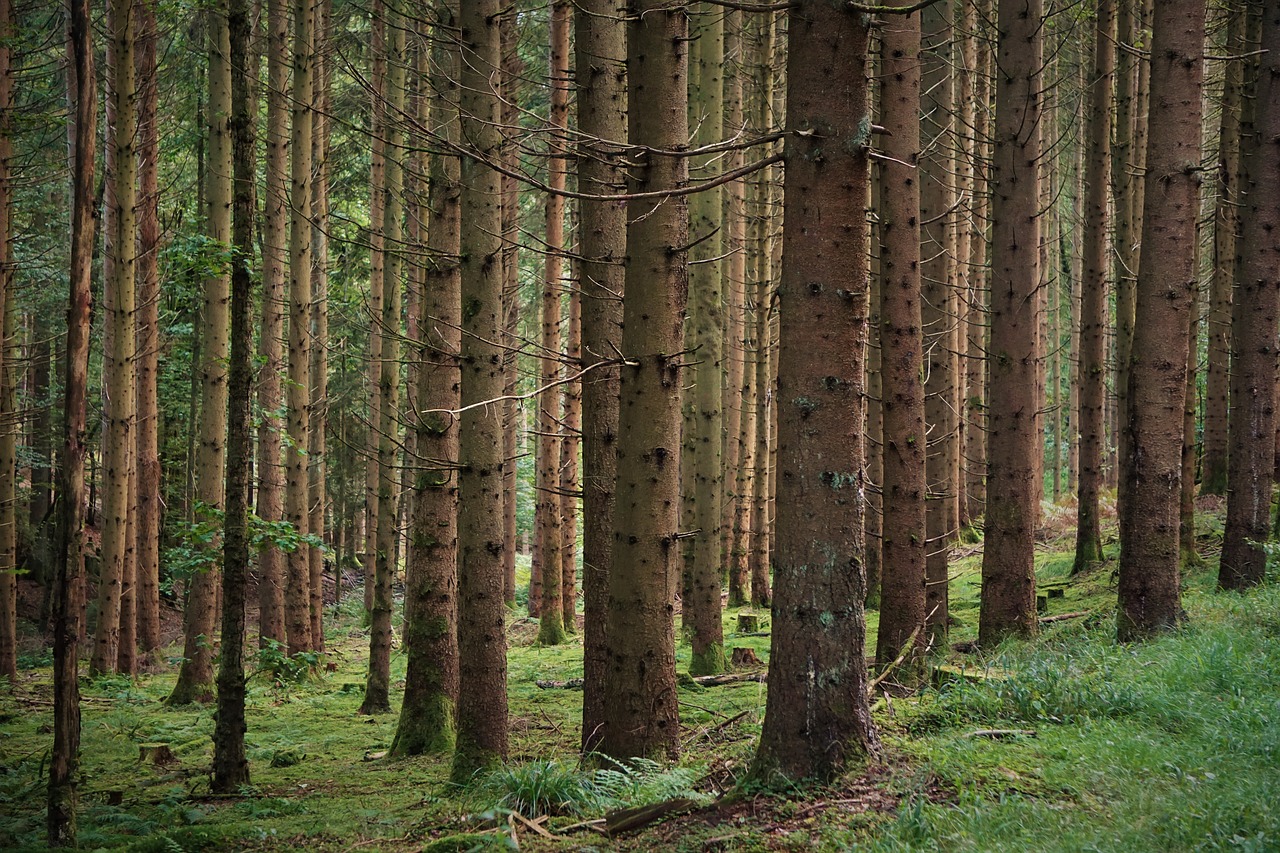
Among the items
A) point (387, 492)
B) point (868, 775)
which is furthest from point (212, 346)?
point (868, 775)

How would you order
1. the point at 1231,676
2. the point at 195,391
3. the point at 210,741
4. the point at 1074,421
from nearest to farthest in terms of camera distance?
the point at 1231,676, the point at 210,741, the point at 195,391, the point at 1074,421

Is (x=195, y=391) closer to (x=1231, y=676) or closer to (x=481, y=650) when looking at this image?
(x=481, y=650)

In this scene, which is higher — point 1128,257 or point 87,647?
point 1128,257

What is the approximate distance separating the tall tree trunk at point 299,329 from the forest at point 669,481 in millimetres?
60

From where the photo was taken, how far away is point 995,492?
375 inches

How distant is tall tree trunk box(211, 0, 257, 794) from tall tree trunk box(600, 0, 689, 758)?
3.34m

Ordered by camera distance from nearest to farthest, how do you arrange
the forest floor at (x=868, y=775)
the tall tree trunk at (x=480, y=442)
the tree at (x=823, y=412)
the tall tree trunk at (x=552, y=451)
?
the forest floor at (x=868, y=775) → the tree at (x=823, y=412) → the tall tree trunk at (x=480, y=442) → the tall tree trunk at (x=552, y=451)

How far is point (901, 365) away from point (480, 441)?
12.8 feet

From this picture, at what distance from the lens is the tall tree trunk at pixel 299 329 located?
12.7 metres

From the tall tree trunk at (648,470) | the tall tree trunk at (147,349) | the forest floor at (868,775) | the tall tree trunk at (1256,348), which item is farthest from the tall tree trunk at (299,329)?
the tall tree trunk at (1256,348)

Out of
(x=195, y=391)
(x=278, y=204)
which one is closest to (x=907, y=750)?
(x=278, y=204)

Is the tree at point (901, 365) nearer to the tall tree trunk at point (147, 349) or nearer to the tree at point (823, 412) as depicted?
the tree at point (823, 412)

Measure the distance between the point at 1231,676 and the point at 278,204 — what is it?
1225 cm

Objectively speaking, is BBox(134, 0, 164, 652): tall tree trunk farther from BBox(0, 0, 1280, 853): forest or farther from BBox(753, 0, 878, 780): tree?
BBox(753, 0, 878, 780): tree
